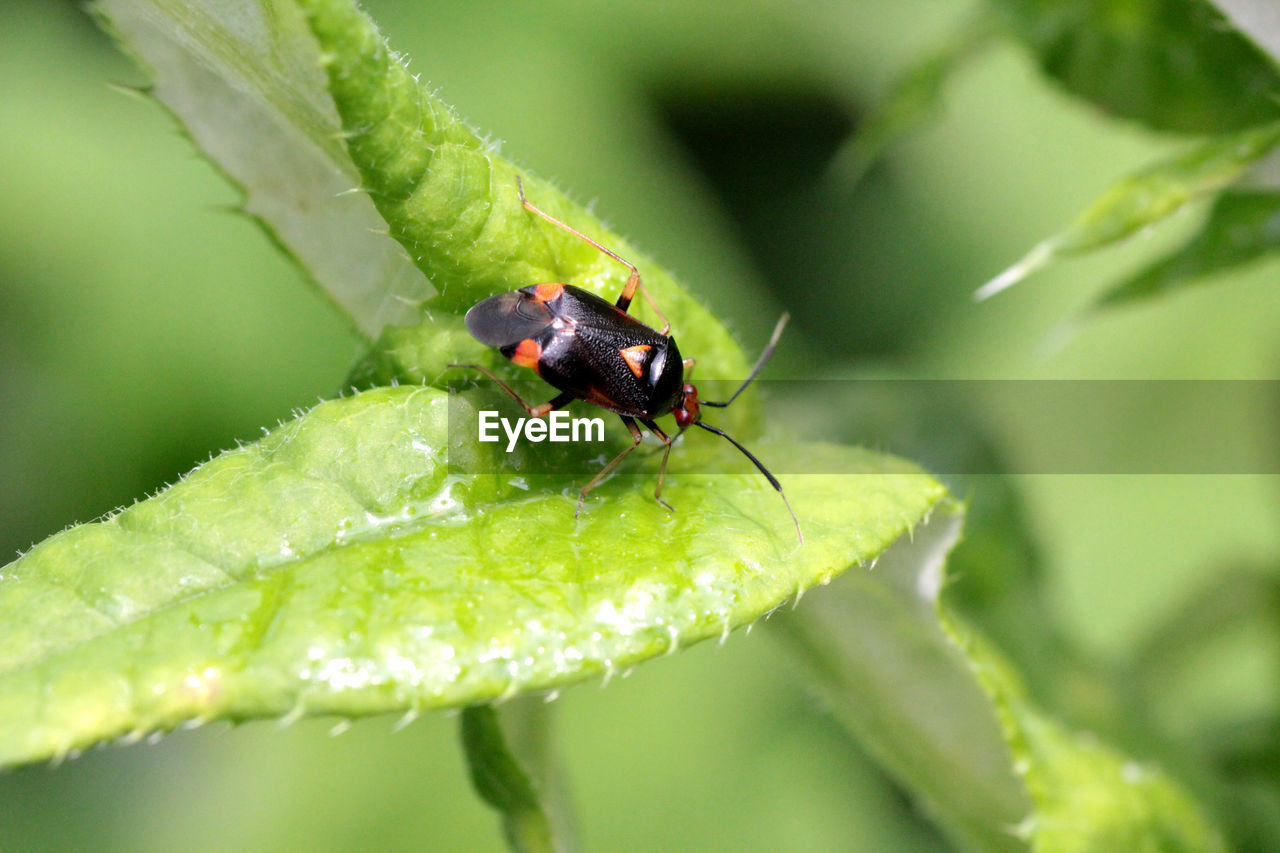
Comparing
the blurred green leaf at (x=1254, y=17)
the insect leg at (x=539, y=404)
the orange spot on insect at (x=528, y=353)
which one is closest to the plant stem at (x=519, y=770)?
the insect leg at (x=539, y=404)

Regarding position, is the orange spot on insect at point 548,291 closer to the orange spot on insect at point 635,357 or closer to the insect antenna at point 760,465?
the orange spot on insect at point 635,357

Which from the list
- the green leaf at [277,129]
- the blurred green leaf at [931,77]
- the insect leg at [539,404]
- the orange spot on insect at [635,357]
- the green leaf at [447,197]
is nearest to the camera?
the green leaf at [447,197]

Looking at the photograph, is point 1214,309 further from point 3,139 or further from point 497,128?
point 3,139

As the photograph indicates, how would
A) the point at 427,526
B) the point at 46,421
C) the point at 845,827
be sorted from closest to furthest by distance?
the point at 427,526 → the point at 845,827 → the point at 46,421

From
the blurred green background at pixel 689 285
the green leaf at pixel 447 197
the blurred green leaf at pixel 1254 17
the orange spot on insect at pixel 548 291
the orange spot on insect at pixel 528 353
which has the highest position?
the green leaf at pixel 447 197

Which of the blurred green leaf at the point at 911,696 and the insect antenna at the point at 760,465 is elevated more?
the insect antenna at the point at 760,465

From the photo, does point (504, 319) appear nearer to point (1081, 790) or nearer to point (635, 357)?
point (635, 357)

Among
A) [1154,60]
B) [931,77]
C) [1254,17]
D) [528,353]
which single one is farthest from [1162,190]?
[528,353]

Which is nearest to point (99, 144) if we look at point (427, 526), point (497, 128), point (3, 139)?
point (3, 139)
